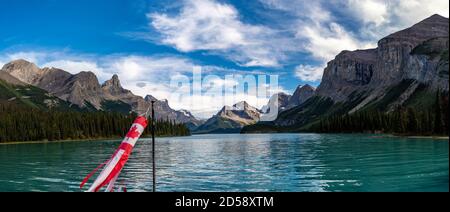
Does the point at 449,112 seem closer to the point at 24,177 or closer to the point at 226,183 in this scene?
the point at 226,183

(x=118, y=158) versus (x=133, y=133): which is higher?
(x=133, y=133)

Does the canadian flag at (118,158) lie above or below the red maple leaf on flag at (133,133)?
below

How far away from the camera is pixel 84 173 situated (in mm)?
48031

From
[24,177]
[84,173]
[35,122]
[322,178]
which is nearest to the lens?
[322,178]

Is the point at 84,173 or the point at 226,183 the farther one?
the point at 84,173

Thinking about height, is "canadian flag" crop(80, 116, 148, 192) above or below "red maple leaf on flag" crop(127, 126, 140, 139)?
below

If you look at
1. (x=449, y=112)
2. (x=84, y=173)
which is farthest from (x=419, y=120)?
(x=449, y=112)
